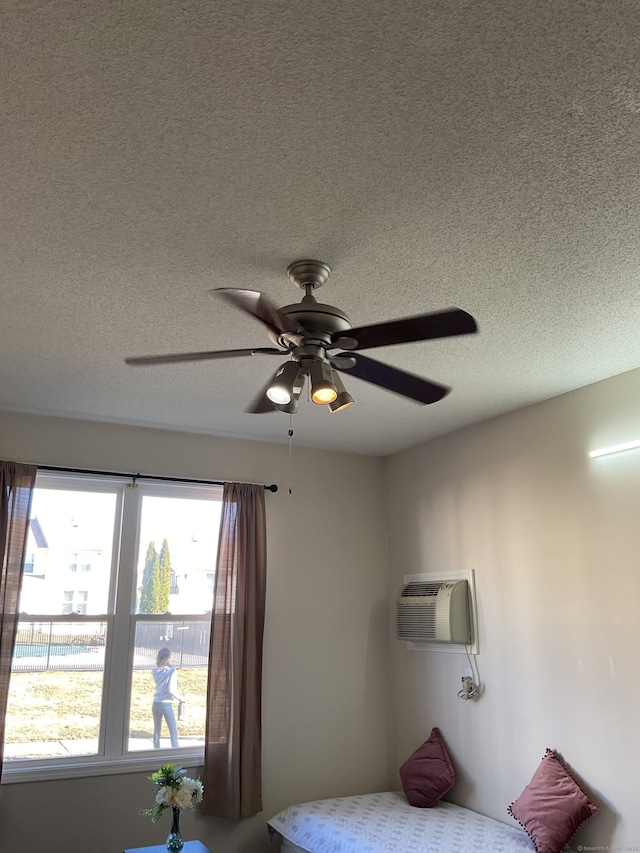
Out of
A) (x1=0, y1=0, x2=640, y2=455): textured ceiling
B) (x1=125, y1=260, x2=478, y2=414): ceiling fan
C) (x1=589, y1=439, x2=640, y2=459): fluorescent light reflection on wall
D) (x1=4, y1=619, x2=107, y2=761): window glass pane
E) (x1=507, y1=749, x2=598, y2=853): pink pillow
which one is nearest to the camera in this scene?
(x1=0, y1=0, x2=640, y2=455): textured ceiling

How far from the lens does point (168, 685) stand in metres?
4.17

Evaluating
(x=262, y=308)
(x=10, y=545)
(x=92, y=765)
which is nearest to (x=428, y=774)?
(x=92, y=765)

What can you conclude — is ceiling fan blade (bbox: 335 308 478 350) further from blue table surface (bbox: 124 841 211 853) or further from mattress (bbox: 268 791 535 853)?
blue table surface (bbox: 124 841 211 853)

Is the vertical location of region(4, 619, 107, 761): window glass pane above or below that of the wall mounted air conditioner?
below

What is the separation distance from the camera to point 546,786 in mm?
3340

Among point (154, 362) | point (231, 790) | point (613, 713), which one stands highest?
point (154, 362)

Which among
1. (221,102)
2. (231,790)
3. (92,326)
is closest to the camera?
(221,102)

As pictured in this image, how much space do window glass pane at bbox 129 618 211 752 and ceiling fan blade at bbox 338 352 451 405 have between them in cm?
257

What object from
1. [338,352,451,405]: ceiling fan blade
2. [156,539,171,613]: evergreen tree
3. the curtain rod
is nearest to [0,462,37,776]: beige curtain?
the curtain rod

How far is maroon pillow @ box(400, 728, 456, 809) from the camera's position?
402cm

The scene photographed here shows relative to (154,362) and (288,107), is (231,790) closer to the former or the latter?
(154,362)

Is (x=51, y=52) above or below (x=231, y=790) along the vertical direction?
above

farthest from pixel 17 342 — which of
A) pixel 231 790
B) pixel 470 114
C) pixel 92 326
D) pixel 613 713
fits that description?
pixel 613 713

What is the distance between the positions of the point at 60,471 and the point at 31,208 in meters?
2.34
